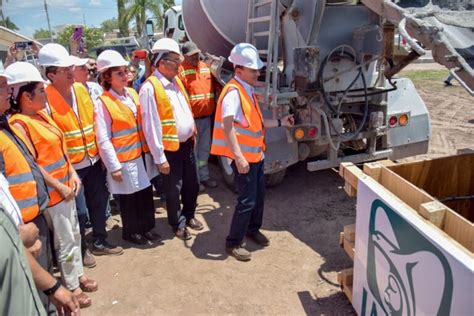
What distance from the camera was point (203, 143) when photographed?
507cm

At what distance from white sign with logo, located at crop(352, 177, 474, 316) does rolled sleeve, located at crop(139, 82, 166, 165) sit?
5.79ft

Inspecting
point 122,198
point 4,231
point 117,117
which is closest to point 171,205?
point 122,198

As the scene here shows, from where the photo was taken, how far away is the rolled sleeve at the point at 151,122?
345cm

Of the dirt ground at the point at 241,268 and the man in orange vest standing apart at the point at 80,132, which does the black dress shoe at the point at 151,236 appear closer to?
the dirt ground at the point at 241,268

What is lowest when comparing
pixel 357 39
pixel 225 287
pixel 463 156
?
pixel 225 287

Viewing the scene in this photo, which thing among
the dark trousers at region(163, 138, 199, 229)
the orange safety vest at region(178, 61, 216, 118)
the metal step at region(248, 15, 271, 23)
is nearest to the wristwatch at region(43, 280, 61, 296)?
the dark trousers at region(163, 138, 199, 229)

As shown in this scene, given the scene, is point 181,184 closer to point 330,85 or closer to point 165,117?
point 165,117

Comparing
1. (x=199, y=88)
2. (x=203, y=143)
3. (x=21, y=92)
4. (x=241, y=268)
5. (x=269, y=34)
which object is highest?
(x=269, y=34)

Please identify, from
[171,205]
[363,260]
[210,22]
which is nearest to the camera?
[363,260]

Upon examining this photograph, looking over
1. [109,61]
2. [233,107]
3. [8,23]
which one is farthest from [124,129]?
[8,23]

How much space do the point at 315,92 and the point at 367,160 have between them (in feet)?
3.42

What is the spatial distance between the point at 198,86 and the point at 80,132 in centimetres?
185

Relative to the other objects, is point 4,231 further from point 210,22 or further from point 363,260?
point 210,22

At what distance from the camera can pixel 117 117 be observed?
3.33 m
